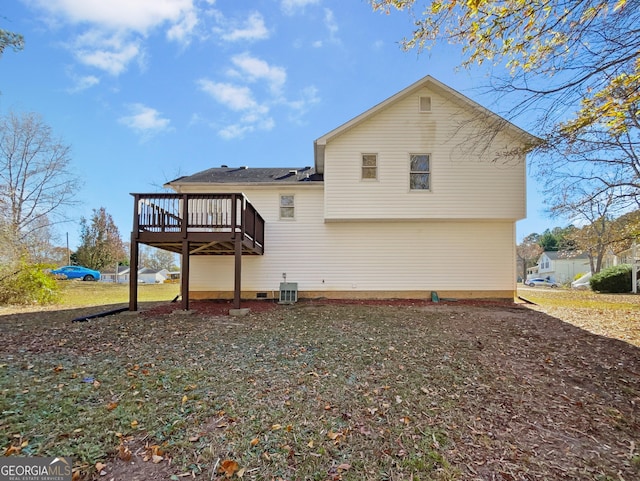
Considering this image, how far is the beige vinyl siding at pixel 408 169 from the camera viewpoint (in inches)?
401

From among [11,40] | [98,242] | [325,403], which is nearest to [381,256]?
[325,403]

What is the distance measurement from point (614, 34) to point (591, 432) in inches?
209

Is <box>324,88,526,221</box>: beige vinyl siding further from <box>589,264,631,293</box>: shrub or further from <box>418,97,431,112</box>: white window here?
<box>589,264,631,293</box>: shrub

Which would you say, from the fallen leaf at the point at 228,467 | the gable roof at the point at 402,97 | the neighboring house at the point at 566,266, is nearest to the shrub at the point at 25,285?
the gable roof at the point at 402,97

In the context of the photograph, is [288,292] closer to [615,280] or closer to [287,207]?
[287,207]

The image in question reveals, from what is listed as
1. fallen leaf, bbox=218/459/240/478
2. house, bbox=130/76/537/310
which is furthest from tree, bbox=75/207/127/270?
fallen leaf, bbox=218/459/240/478

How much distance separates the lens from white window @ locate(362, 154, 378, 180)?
1043 cm

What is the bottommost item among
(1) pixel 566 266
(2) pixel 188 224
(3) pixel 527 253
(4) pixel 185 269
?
(1) pixel 566 266

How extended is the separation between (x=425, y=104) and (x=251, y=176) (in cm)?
694

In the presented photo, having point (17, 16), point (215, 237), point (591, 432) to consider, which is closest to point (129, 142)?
point (17, 16)

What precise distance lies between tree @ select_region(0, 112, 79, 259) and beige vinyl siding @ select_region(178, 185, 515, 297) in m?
17.4

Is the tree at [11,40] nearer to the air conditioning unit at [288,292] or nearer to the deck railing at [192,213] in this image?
the deck railing at [192,213]

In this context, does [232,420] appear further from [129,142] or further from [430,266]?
[129,142]

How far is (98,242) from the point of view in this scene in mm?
32375
